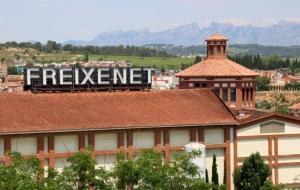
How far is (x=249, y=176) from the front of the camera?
67188 millimetres

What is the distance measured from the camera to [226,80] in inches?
3374

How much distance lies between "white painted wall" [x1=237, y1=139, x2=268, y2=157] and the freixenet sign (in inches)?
433

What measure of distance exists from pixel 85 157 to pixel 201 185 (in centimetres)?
756

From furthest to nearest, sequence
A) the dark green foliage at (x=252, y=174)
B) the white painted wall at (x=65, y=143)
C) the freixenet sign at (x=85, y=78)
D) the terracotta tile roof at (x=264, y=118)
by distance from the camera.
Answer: the terracotta tile roof at (x=264, y=118) < the freixenet sign at (x=85, y=78) < the dark green foliage at (x=252, y=174) < the white painted wall at (x=65, y=143)

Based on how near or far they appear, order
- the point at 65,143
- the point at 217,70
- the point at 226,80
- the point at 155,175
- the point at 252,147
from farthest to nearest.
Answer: the point at 217,70 → the point at 226,80 → the point at 252,147 → the point at 65,143 → the point at 155,175

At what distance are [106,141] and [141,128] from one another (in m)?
3.29

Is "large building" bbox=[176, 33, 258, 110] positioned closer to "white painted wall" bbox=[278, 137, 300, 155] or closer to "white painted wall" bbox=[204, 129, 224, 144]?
"white painted wall" bbox=[278, 137, 300, 155]

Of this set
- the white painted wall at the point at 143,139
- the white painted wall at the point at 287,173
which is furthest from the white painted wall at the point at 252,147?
the white painted wall at the point at 143,139

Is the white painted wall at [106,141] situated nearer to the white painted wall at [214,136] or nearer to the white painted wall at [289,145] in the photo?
the white painted wall at [214,136]

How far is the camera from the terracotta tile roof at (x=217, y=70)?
85.6m

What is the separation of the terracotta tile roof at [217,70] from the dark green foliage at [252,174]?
61.4 ft

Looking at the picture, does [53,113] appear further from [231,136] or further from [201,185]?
[201,185]

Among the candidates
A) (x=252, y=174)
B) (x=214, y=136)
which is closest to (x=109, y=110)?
(x=214, y=136)

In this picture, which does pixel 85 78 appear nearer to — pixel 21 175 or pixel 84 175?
pixel 84 175
